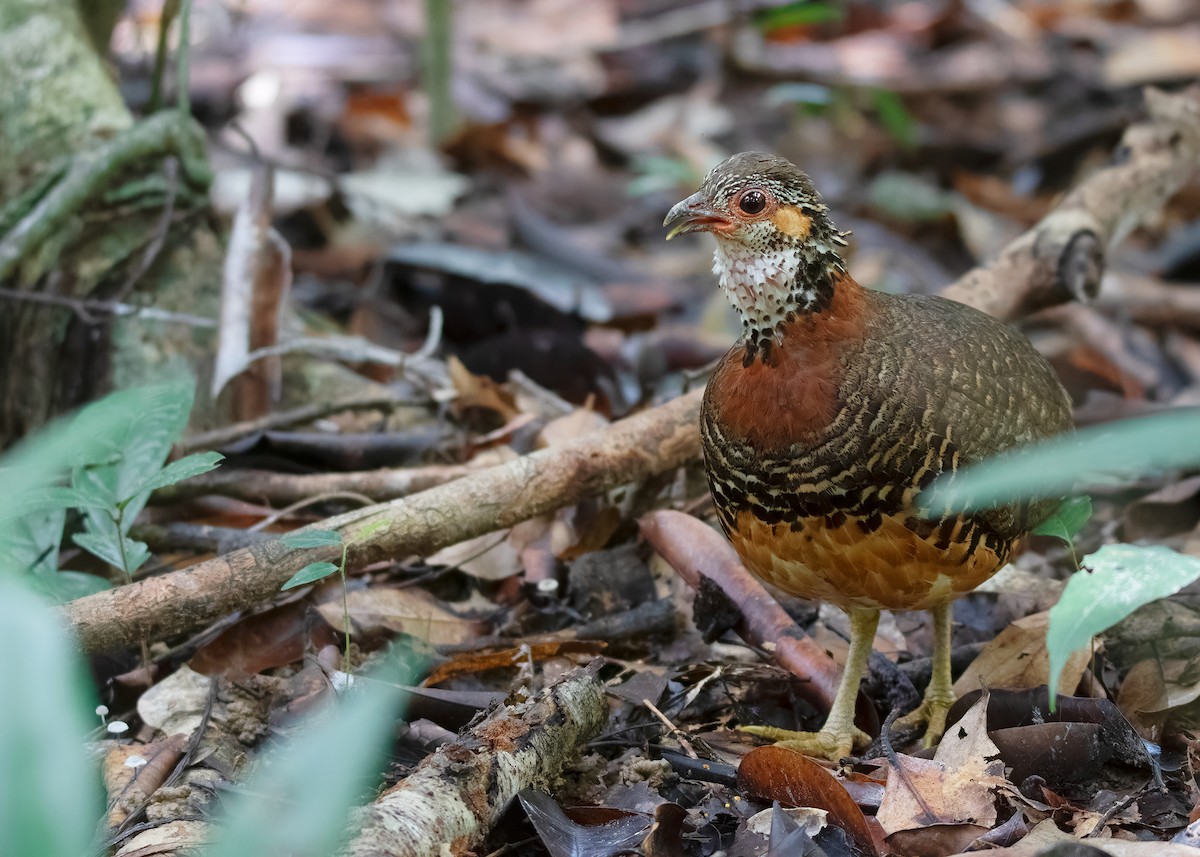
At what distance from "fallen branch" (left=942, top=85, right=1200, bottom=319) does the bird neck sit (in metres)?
1.99

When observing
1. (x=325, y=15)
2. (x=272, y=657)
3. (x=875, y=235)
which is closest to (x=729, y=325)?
(x=875, y=235)

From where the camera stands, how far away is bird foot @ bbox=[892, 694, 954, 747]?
3428 millimetres

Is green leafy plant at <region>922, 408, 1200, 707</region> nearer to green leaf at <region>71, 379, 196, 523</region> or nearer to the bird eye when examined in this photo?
the bird eye

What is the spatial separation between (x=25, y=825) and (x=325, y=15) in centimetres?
1042

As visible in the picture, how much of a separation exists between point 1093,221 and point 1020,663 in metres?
2.43

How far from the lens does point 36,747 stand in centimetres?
117

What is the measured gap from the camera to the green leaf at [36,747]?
3.84 ft

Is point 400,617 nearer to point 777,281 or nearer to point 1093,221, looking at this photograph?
point 777,281

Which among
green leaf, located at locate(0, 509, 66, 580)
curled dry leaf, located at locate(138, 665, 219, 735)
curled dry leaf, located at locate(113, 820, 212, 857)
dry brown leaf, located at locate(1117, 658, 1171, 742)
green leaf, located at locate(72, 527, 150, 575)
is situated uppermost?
green leaf, located at locate(72, 527, 150, 575)

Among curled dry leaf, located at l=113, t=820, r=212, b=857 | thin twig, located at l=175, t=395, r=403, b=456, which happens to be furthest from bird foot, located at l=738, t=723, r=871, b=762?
thin twig, located at l=175, t=395, r=403, b=456

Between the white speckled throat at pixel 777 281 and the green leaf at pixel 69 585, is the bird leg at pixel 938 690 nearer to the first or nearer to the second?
the white speckled throat at pixel 777 281

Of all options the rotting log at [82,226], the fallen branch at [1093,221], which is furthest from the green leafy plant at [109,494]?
the fallen branch at [1093,221]

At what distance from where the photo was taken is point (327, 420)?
501cm

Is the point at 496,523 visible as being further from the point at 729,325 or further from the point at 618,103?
the point at 618,103
